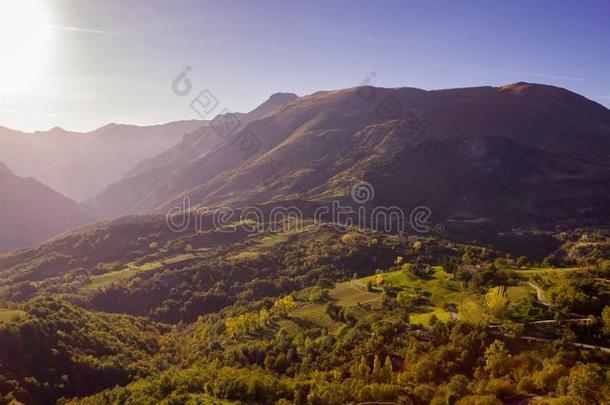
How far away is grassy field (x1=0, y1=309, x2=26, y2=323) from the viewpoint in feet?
213

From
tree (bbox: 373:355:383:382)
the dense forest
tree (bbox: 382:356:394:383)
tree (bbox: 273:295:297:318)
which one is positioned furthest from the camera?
tree (bbox: 273:295:297:318)

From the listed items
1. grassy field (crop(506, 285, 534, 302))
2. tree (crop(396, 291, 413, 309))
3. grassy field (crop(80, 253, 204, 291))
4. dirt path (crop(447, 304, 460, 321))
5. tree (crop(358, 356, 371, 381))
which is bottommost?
grassy field (crop(80, 253, 204, 291))

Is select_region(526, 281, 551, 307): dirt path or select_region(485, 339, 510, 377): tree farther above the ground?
select_region(526, 281, 551, 307): dirt path

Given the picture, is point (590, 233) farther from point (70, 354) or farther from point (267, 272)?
point (70, 354)

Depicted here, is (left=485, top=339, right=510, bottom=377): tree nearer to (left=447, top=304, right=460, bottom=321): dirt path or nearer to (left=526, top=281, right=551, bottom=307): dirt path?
(left=526, top=281, right=551, bottom=307): dirt path

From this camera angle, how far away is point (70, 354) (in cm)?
6581

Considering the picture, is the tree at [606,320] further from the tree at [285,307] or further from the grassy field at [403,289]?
the tree at [285,307]

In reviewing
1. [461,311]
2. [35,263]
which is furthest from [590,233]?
[35,263]

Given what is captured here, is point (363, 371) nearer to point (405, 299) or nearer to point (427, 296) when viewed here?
point (405, 299)

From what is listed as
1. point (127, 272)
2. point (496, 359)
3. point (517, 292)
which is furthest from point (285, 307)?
point (127, 272)

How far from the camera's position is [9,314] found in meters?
67.4

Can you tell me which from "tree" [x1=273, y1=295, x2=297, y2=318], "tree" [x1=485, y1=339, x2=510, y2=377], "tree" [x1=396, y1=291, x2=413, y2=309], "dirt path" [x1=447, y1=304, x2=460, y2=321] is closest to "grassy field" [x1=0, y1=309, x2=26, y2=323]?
"tree" [x1=273, y1=295, x2=297, y2=318]

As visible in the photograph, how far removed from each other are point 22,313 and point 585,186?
8461 inches

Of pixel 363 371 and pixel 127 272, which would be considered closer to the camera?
pixel 363 371
